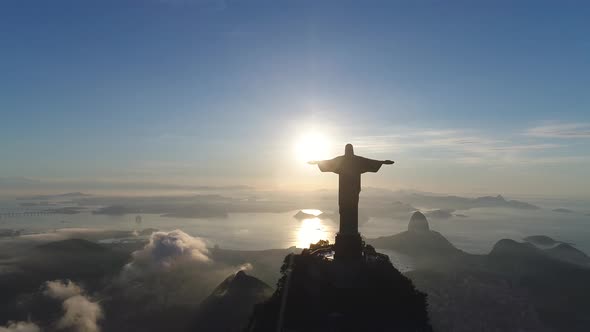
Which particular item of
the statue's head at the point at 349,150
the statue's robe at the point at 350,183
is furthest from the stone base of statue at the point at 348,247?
the statue's head at the point at 349,150

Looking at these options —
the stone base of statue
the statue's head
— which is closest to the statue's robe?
the statue's head

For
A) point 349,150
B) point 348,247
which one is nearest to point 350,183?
point 349,150

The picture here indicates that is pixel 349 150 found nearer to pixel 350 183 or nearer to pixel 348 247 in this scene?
pixel 350 183

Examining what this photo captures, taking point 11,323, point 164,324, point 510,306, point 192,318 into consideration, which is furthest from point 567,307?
point 11,323

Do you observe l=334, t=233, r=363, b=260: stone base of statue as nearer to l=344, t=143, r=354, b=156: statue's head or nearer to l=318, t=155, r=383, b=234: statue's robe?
l=318, t=155, r=383, b=234: statue's robe

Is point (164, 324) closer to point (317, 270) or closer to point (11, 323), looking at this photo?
point (11, 323)
